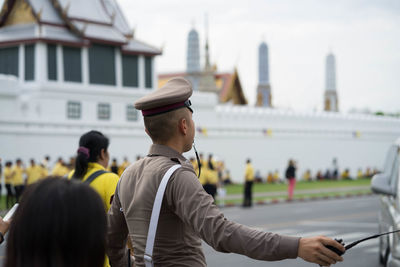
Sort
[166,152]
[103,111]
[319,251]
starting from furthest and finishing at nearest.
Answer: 1. [103,111]
2. [166,152]
3. [319,251]

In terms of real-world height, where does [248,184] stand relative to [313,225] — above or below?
above

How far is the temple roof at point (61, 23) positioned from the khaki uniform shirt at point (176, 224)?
26.6m

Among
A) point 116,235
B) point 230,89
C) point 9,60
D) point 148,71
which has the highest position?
point 9,60

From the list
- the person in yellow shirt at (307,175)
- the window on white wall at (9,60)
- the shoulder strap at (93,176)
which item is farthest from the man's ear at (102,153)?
the person in yellow shirt at (307,175)

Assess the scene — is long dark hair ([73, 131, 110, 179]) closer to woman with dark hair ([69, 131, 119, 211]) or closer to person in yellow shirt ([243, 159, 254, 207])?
woman with dark hair ([69, 131, 119, 211])

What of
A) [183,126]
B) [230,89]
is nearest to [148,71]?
[230,89]

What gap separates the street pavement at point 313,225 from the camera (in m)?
9.11

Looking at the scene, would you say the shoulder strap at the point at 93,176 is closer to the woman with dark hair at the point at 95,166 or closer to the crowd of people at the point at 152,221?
the woman with dark hair at the point at 95,166

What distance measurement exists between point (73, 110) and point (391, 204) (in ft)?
77.1

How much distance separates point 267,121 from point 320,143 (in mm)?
5373

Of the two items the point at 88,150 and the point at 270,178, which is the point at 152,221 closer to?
the point at 88,150

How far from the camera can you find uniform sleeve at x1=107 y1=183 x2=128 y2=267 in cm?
322

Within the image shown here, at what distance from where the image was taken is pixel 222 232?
259 centimetres

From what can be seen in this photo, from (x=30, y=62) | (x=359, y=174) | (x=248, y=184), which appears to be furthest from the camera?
(x=359, y=174)
